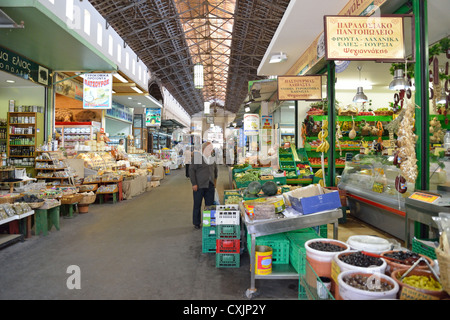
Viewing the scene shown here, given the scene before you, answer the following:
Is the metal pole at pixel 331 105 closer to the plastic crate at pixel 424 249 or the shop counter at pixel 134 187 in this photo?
the plastic crate at pixel 424 249

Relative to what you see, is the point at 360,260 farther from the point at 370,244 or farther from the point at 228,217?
the point at 228,217

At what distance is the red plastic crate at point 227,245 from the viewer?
3.94m

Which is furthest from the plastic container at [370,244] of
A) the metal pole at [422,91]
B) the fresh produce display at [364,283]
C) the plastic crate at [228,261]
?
the metal pole at [422,91]

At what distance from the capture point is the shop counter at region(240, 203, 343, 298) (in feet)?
10.4

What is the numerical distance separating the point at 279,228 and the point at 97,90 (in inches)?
287

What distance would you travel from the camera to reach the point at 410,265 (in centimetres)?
207

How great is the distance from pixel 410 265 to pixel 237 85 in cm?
2622

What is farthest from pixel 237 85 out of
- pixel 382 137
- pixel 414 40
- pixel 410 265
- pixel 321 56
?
pixel 410 265

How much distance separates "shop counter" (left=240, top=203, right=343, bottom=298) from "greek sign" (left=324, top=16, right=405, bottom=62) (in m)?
1.95

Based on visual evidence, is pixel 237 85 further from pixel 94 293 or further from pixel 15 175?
Result: pixel 94 293

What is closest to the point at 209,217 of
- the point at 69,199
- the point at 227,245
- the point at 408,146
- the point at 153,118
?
the point at 227,245

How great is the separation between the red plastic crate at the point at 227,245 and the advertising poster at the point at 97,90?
6.13 metres

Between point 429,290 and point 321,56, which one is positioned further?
point 321,56

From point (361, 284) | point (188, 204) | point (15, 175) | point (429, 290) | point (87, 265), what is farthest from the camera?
point (188, 204)
